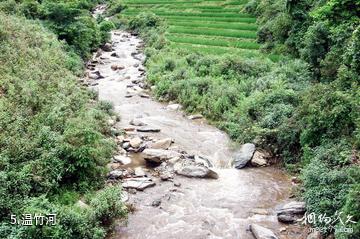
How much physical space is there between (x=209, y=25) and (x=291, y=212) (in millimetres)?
25204

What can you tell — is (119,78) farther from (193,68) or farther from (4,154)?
(4,154)

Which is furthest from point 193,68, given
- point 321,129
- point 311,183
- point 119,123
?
point 311,183

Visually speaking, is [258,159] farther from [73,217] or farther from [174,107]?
[73,217]

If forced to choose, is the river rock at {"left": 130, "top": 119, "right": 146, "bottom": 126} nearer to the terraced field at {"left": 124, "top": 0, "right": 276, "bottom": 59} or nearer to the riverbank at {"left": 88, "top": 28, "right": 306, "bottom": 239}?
the riverbank at {"left": 88, "top": 28, "right": 306, "bottom": 239}

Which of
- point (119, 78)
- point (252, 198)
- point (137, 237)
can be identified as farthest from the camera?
point (119, 78)

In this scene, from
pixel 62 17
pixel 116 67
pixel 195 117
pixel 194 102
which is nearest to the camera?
pixel 195 117

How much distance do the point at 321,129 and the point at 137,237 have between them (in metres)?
7.28

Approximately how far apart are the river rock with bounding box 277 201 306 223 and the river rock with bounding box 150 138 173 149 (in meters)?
6.01

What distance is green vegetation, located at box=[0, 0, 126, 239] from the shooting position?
952cm

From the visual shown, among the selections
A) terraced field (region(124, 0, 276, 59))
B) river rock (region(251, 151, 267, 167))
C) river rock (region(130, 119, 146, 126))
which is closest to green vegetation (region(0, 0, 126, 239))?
river rock (region(130, 119, 146, 126))

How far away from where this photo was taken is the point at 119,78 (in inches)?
1024

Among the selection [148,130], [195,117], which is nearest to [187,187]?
[148,130]

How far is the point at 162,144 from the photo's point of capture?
15781 millimetres

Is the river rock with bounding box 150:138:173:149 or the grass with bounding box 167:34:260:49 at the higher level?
the grass with bounding box 167:34:260:49
